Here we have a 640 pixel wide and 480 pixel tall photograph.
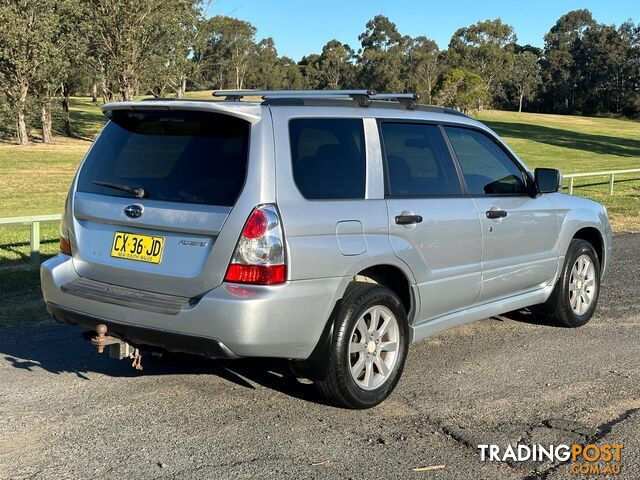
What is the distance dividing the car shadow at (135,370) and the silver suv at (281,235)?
0.56m

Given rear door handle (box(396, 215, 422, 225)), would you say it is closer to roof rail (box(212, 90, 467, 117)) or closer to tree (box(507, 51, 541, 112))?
roof rail (box(212, 90, 467, 117))

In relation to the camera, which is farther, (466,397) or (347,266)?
(466,397)

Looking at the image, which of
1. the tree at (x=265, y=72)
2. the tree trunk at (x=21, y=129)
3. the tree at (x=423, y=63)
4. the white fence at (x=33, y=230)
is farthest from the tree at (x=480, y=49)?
the white fence at (x=33, y=230)

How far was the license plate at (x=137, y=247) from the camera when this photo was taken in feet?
13.4

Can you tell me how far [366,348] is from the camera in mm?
4453

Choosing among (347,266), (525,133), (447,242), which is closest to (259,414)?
(347,266)

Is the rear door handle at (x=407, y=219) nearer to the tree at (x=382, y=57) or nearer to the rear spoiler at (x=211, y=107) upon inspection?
the rear spoiler at (x=211, y=107)

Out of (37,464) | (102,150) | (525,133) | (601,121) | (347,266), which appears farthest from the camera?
(601,121)

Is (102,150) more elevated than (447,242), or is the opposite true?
(102,150)

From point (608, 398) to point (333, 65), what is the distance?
93.9 meters

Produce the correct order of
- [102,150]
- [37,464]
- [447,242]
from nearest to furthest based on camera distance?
[37,464] < [102,150] < [447,242]

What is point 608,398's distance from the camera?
464cm

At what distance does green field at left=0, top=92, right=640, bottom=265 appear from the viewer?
15.1 m

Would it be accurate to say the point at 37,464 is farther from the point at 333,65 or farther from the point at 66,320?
the point at 333,65
